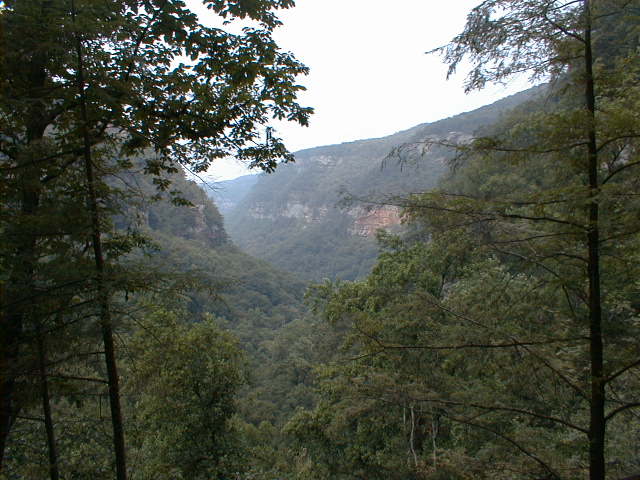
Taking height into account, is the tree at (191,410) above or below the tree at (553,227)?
below

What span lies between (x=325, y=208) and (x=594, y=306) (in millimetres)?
139776

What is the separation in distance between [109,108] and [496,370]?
4.29 metres

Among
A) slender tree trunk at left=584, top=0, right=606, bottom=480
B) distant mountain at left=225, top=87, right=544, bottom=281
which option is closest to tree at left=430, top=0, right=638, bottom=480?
slender tree trunk at left=584, top=0, right=606, bottom=480

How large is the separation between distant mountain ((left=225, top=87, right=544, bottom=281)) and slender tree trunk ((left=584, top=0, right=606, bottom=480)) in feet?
207

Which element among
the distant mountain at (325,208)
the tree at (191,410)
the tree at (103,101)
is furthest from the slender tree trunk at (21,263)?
the distant mountain at (325,208)

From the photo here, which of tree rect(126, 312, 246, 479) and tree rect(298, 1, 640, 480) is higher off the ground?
tree rect(298, 1, 640, 480)

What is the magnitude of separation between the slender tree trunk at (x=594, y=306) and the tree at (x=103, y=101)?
256cm

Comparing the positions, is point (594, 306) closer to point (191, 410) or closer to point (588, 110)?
point (588, 110)

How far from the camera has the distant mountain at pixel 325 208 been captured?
94.9 metres

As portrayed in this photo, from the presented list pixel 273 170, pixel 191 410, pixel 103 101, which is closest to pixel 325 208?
pixel 191 410

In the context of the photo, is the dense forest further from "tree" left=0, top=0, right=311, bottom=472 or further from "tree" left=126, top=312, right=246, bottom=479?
"tree" left=126, top=312, right=246, bottom=479

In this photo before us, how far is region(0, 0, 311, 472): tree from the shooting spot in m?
2.98

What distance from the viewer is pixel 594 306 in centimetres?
289

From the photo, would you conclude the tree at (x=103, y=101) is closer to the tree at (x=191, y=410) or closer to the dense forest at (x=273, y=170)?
the dense forest at (x=273, y=170)
